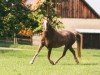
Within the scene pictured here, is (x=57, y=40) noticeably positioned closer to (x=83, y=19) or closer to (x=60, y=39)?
(x=60, y=39)

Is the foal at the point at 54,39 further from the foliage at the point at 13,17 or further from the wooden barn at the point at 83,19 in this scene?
the wooden barn at the point at 83,19

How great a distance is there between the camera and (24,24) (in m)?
39.8

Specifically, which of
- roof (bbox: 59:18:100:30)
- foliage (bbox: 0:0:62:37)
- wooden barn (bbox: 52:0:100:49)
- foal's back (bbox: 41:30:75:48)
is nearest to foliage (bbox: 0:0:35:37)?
foliage (bbox: 0:0:62:37)

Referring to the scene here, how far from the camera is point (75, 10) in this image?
2608 inches

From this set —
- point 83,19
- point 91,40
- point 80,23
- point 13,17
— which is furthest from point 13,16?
point 83,19

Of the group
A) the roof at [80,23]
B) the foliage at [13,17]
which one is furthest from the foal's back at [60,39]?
the roof at [80,23]

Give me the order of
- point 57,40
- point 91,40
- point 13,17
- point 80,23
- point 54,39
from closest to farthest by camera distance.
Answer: point 54,39 < point 57,40 < point 13,17 < point 91,40 < point 80,23

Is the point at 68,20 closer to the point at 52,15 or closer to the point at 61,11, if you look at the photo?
the point at 61,11

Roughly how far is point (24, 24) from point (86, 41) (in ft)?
85.0

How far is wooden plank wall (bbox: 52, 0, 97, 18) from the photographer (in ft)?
215

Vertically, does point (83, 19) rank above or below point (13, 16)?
below

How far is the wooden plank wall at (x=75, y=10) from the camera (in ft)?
215

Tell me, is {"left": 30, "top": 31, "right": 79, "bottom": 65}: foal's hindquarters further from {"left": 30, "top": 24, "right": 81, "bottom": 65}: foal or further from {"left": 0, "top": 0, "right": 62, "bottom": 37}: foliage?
{"left": 0, "top": 0, "right": 62, "bottom": 37}: foliage

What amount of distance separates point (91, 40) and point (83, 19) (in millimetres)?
3660
